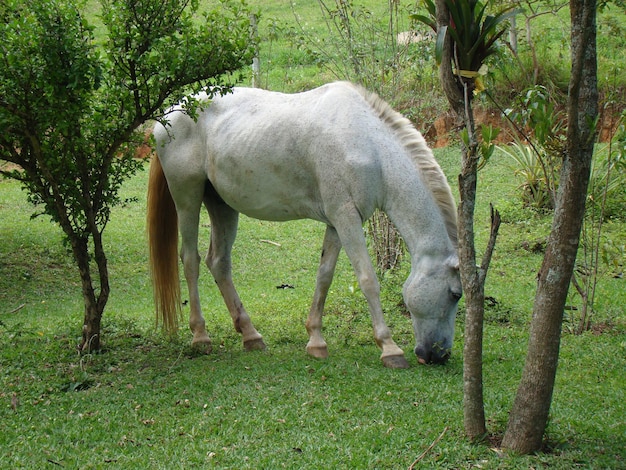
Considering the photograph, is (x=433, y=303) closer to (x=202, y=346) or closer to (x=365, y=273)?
(x=365, y=273)

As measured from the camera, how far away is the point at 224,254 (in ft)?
22.8

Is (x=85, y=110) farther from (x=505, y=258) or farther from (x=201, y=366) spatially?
(x=505, y=258)

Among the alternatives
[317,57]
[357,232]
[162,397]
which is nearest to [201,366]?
[162,397]

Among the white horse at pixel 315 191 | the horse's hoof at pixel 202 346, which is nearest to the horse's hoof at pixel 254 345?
the white horse at pixel 315 191

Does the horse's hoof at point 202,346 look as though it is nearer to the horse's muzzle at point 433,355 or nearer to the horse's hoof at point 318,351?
the horse's hoof at point 318,351

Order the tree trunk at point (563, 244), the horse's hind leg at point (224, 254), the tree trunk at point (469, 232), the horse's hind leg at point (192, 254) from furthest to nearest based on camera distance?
the horse's hind leg at point (224, 254)
the horse's hind leg at point (192, 254)
the tree trunk at point (469, 232)
the tree trunk at point (563, 244)

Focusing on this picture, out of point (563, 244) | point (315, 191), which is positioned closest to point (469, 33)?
point (563, 244)

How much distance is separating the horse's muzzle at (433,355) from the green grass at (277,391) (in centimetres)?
16

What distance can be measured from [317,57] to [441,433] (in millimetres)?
5265

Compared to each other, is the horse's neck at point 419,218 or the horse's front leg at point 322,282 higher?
the horse's neck at point 419,218

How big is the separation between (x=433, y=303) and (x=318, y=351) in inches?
42.6

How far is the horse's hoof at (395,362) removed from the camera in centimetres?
573

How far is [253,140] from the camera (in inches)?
245

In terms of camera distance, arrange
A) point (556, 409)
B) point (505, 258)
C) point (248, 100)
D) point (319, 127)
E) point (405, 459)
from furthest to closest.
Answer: point (505, 258) < point (248, 100) < point (319, 127) < point (556, 409) < point (405, 459)
